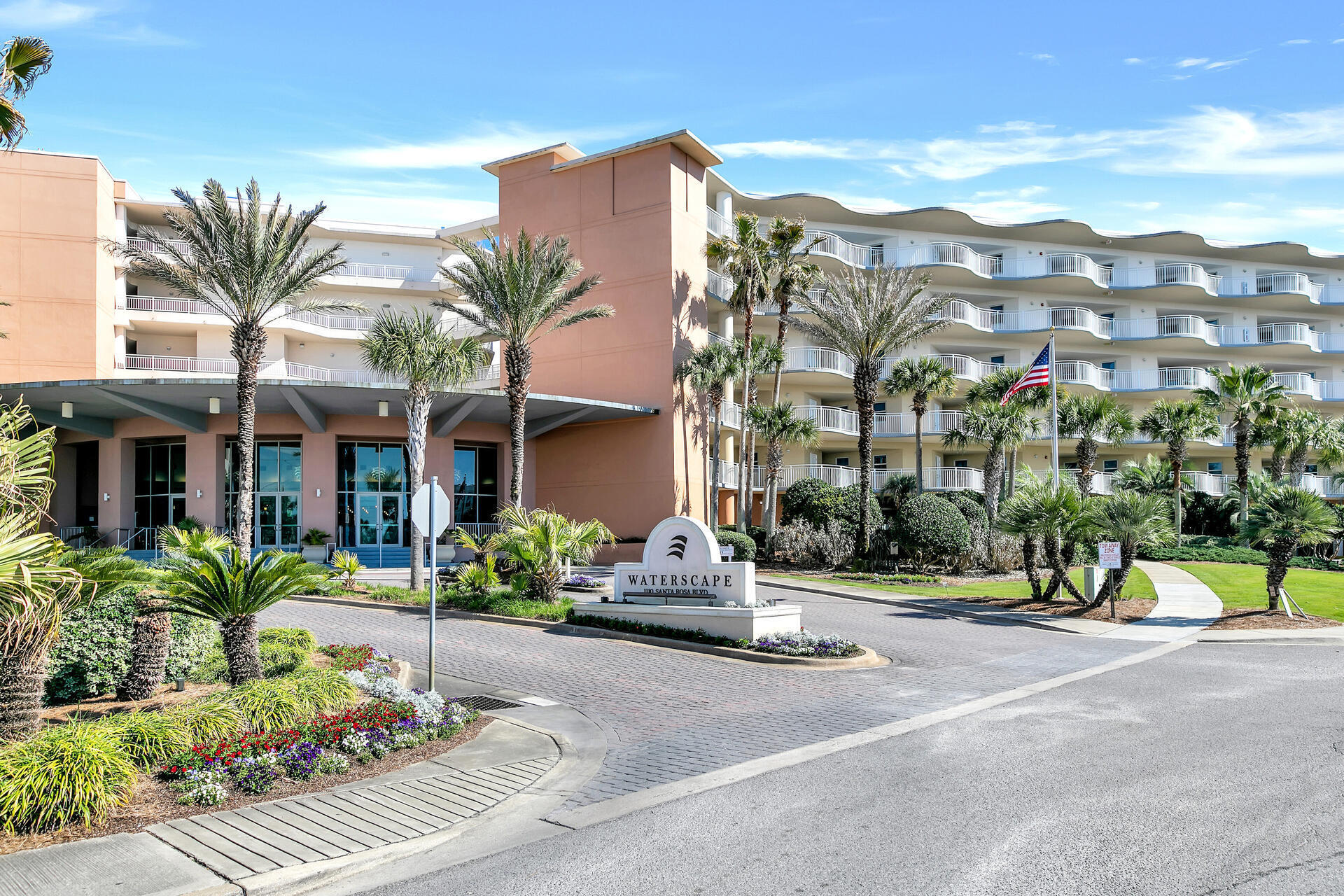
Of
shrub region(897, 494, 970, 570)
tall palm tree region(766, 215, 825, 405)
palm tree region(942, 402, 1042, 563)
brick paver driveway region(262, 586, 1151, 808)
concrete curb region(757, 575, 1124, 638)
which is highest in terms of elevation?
tall palm tree region(766, 215, 825, 405)

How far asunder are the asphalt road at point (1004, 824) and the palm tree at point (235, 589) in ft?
15.6

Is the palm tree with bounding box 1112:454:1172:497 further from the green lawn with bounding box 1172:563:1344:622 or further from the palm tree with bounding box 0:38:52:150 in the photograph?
the palm tree with bounding box 0:38:52:150

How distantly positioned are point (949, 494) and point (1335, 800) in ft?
109

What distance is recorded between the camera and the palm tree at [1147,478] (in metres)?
41.6

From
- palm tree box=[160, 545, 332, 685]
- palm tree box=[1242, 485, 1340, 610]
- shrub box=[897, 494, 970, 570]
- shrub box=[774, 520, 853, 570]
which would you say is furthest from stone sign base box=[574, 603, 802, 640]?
shrub box=[774, 520, 853, 570]

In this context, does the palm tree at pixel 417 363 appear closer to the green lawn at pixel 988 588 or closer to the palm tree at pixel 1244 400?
the green lawn at pixel 988 588

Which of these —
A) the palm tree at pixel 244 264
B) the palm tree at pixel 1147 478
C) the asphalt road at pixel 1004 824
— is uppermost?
the palm tree at pixel 244 264

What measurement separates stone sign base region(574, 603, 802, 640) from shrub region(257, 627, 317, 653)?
5630mm

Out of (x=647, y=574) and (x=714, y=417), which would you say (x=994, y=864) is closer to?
(x=647, y=574)

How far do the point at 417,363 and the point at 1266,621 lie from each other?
19494mm

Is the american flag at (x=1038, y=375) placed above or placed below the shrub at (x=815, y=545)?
above

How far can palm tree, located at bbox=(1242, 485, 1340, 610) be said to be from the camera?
63.2 feet

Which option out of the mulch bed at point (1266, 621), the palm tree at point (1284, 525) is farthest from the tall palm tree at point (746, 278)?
the palm tree at point (1284, 525)

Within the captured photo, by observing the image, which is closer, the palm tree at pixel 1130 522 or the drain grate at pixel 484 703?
the drain grate at pixel 484 703
